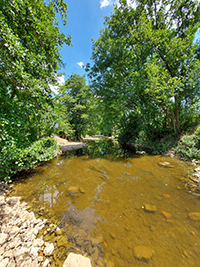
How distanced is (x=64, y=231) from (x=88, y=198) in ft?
4.37

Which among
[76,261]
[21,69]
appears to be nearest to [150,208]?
[76,261]

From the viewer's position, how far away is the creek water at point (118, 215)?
6.74 ft

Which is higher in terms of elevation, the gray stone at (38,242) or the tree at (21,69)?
the tree at (21,69)

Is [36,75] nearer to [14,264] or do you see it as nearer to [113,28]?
[14,264]

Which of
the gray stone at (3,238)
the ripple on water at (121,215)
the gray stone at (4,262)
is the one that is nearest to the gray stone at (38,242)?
the ripple on water at (121,215)

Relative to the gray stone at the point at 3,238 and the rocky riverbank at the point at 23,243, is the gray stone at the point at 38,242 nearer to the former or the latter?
the rocky riverbank at the point at 23,243

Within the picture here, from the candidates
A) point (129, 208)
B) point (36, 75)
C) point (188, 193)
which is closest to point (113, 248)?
point (129, 208)

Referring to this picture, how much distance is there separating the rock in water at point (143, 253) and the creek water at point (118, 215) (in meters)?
0.05

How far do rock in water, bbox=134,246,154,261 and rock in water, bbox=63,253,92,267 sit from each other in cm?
97

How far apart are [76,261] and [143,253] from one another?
1.35 m

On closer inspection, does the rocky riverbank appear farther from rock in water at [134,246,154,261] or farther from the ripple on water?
rock in water at [134,246,154,261]

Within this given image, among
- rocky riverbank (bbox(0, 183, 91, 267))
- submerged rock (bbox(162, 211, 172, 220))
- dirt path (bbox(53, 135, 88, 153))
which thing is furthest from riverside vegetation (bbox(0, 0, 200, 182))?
submerged rock (bbox(162, 211, 172, 220))

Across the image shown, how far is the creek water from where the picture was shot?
2.05m

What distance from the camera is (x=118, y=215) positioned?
3.00 m
